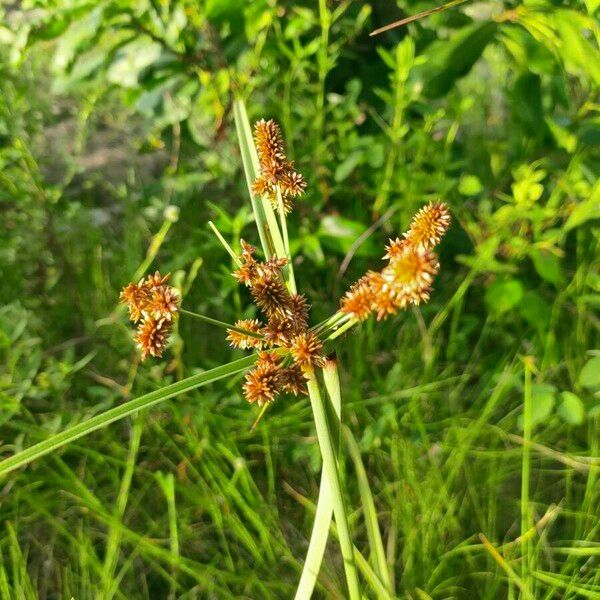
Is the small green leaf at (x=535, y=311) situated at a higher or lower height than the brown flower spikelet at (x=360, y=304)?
lower

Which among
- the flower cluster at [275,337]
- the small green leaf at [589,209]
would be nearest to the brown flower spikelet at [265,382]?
the flower cluster at [275,337]

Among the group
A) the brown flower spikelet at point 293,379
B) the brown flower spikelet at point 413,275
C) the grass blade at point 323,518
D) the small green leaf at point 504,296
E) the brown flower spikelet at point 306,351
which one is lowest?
the small green leaf at point 504,296

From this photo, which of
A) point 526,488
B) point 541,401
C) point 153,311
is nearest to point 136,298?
point 153,311

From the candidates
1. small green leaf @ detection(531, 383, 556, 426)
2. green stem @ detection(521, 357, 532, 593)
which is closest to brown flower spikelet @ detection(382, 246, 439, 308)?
green stem @ detection(521, 357, 532, 593)

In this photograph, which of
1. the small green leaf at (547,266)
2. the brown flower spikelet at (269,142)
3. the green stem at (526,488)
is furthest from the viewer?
the small green leaf at (547,266)

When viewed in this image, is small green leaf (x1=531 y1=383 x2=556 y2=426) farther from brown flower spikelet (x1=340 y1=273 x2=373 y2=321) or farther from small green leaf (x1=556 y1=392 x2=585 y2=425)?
brown flower spikelet (x1=340 y1=273 x2=373 y2=321)

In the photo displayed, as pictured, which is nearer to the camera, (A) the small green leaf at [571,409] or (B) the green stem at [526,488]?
(B) the green stem at [526,488]

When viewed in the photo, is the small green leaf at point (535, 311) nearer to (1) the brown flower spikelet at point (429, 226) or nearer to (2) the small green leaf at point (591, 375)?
(2) the small green leaf at point (591, 375)
